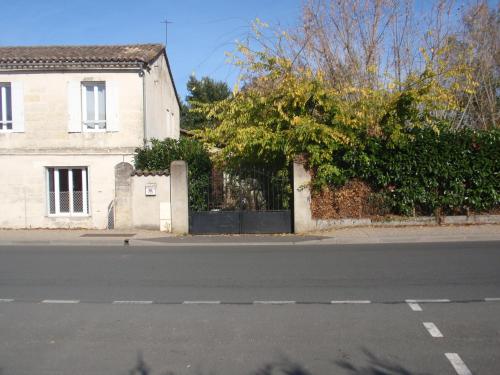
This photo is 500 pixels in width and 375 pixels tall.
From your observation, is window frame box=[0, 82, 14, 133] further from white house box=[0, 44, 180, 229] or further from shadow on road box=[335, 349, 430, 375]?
shadow on road box=[335, 349, 430, 375]

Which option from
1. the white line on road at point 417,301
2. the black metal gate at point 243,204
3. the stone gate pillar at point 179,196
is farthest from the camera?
the stone gate pillar at point 179,196

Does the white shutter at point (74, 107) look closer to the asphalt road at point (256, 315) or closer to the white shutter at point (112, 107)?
the white shutter at point (112, 107)

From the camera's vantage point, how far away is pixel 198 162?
16.5m

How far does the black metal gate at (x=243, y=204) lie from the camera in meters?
15.1

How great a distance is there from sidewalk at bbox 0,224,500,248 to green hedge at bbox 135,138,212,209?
167 centimetres

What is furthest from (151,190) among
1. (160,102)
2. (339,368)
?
(339,368)

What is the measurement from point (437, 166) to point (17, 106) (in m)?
14.4

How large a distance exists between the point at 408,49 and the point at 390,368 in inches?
643

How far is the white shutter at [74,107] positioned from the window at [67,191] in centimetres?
154

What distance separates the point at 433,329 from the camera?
5.48 metres

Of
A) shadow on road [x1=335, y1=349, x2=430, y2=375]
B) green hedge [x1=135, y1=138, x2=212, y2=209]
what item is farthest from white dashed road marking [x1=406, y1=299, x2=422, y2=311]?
green hedge [x1=135, y1=138, x2=212, y2=209]

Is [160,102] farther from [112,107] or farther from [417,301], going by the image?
[417,301]

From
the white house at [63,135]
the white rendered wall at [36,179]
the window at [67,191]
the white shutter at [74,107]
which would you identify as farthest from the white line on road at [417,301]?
the white shutter at [74,107]

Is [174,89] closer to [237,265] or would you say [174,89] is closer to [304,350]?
[237,265]
